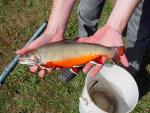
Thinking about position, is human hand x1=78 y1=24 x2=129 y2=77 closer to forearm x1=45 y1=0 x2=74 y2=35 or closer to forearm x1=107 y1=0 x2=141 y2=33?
forearm x1=107 y1=0 x2=141 y2=33

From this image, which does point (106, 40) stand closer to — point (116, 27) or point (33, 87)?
point (116, 27)

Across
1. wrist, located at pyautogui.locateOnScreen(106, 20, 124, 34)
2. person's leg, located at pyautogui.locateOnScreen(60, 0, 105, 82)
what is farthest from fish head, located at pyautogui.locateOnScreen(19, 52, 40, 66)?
person's leg, located at pyautogui.locateOnScreen(60, 0, 105, 82)

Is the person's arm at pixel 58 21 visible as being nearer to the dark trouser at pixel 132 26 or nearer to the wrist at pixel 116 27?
the wrist at pixel 116 27

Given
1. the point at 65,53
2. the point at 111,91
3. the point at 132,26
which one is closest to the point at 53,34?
the point at 65,53

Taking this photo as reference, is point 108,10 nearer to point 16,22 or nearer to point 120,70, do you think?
point 16,22

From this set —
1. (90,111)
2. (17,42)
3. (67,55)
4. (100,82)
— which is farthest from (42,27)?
(67,55)

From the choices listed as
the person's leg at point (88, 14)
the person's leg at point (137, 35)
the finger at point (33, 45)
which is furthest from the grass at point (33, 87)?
the finger at point (33, 45)
